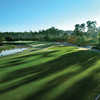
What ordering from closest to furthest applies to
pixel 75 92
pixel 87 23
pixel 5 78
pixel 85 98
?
pixel 85 98 < pixel 75 92 < pixel 5 78 < pixel 87 23

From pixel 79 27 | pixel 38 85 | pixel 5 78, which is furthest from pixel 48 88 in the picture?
pixel 79 27

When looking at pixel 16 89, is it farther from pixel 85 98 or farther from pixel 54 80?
pixel 85 98

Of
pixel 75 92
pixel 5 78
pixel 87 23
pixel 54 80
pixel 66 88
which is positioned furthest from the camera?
pixel 87 23

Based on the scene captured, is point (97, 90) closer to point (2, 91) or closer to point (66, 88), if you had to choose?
point (66, 88)

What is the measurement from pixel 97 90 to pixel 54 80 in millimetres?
3126

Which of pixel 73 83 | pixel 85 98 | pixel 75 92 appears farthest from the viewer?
pixel 73 83

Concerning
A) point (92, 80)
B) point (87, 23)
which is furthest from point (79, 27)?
point (92, 80)

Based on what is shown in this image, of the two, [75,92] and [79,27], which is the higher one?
[79,27]

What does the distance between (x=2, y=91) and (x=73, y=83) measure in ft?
16.3

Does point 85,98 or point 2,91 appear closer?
point 85,98

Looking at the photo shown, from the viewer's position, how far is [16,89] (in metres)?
6.59

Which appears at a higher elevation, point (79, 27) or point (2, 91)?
point (79, 27)

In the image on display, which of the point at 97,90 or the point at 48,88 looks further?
the point at 48,88

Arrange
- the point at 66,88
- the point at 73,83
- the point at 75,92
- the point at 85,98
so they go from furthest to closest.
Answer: the point at 73,83 < the point at 66,88 < the point at 75,92 < the point at 85,98
